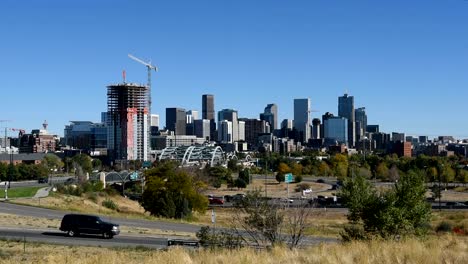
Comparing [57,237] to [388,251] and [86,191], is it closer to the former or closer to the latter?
[388,251]

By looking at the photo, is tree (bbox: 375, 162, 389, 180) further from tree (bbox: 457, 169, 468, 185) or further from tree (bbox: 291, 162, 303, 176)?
tree (bbox: 291, 162, 303, 176)

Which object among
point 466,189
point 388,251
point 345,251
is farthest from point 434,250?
point 466,189

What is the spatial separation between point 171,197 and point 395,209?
122 ft

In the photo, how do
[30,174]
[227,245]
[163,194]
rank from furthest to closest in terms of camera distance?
1. [30,174]
2. [163,194]
3. [227,245]

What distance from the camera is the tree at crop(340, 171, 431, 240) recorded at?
1139 inches

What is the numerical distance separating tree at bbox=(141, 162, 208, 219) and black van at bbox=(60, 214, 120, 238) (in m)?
26.5

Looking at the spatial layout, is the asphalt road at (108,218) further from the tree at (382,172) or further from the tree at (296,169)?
the tree at (296,169)

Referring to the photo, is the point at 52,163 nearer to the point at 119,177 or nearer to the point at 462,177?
the point at 119,177

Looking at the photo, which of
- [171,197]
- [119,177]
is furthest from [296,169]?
[171,197]

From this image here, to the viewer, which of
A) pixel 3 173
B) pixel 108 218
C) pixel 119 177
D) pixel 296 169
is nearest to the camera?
pixel 108 218

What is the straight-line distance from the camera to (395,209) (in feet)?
96.1

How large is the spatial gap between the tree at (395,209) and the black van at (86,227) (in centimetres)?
1374

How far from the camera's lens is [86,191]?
83000 mm

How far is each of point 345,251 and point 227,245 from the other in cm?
668
